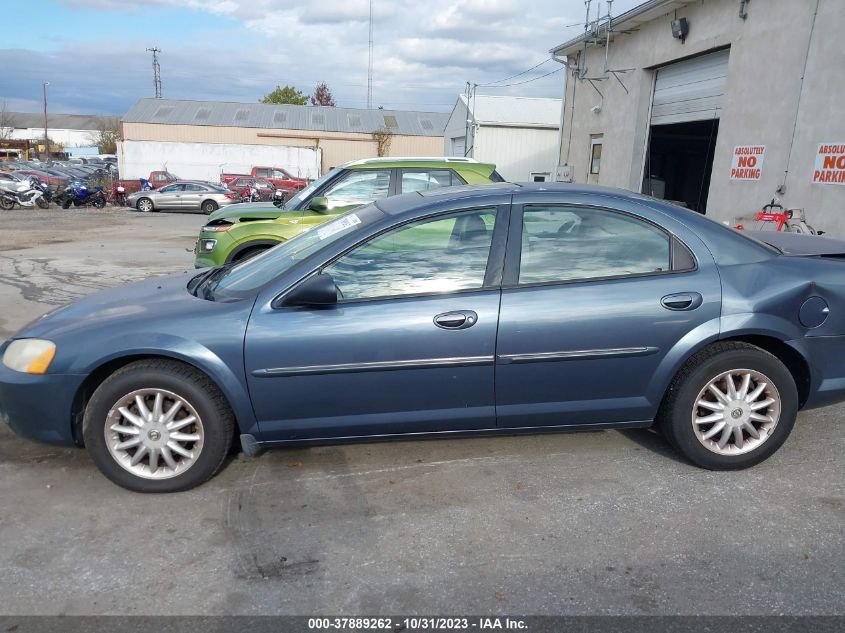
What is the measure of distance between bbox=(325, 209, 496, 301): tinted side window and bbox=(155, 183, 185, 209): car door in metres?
25.2

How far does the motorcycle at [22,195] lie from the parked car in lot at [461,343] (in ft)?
85.6

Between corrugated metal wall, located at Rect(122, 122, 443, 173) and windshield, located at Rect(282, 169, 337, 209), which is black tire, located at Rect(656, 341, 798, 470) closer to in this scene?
windshield, located at Rect(282, 169, 337, 209)

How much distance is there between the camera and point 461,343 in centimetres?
320

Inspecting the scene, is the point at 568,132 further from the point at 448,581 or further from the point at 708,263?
the point at 448,581

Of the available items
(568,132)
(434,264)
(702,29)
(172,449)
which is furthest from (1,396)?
(568,132)

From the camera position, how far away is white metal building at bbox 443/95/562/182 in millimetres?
29500

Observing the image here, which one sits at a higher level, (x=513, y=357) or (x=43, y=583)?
(x=513, y=357)

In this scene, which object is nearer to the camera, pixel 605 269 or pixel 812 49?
pixel 605 269

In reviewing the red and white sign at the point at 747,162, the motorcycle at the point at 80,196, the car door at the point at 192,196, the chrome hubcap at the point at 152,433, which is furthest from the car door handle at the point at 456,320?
the motorcycle at the point at 80,196

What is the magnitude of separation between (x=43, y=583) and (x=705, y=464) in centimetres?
332

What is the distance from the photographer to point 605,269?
11.2 ft

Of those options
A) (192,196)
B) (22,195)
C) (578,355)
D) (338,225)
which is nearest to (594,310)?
(578,355)

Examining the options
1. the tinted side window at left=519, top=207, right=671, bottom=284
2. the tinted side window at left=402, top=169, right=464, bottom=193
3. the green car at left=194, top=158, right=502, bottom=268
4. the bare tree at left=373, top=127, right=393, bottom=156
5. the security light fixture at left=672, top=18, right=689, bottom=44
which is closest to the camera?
Result: the tinted side window at left=519, top=207, right=671, bottom=284

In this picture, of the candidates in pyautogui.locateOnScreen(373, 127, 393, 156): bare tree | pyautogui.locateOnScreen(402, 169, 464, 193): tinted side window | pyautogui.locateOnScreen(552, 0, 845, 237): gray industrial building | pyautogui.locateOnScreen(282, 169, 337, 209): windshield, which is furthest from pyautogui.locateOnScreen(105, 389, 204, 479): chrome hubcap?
pyautogui.locateOnScreen(373, 127, 393, 156): bare tree
